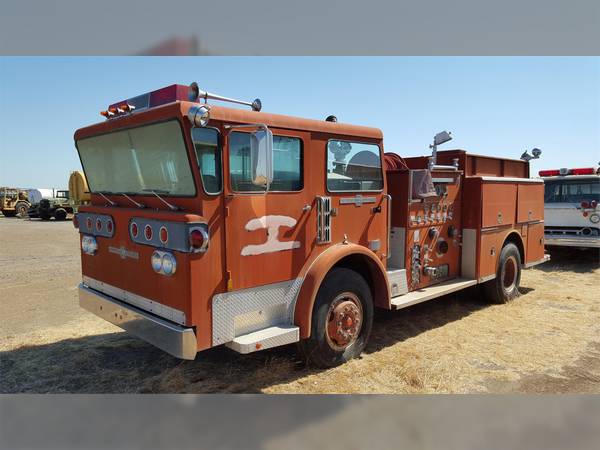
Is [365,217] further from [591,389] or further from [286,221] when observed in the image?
[591,389]

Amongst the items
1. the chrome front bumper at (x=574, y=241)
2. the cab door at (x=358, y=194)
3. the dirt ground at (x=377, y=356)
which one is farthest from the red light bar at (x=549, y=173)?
the cab door at (x=358, y=194)

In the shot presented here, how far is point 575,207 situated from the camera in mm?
10406

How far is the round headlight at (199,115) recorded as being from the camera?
3244 millimetres

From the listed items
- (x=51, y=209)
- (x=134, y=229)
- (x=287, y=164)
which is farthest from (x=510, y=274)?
(x=51, y=209)

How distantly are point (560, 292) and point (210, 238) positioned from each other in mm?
6648

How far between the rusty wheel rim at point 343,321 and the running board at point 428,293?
1.70ft

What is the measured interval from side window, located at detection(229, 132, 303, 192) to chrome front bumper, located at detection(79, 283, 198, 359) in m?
1.18

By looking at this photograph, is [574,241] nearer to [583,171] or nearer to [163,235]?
[583,171]

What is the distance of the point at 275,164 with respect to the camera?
3.98m

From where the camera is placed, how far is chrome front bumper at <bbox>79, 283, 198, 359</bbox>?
132 inches

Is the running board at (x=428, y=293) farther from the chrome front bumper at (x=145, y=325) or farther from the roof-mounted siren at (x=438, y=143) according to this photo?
the chrome front bumper at (x=145, y=325)

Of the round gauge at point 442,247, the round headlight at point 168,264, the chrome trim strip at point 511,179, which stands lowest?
the round gauge at point 442,247

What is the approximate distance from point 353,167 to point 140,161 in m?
2.04

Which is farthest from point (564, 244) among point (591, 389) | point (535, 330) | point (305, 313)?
point (305, 313)
